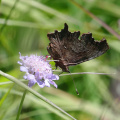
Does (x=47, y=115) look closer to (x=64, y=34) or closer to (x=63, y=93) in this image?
(x=63, y=93)

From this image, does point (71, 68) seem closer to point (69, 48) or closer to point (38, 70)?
point (69, 48)

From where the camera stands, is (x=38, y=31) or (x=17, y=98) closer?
(x=17, y=98)

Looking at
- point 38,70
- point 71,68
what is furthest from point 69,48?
point 71,68

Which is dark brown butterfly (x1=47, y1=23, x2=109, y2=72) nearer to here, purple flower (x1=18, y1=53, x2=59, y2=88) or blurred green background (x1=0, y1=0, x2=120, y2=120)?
purple flower (x1=18, y1=53, x2=59, y2=88)

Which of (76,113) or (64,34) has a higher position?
(64,34)

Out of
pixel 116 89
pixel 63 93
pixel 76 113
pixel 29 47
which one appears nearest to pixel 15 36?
pixel 29 47

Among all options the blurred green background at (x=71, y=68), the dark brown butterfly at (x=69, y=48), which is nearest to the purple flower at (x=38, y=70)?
the dark brown butterfly at (x=69, y=48)

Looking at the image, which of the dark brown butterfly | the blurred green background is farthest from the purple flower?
the blurred green background

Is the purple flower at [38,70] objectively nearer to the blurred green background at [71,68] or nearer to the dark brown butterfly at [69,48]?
the dark brown butterfly at [69,48]
